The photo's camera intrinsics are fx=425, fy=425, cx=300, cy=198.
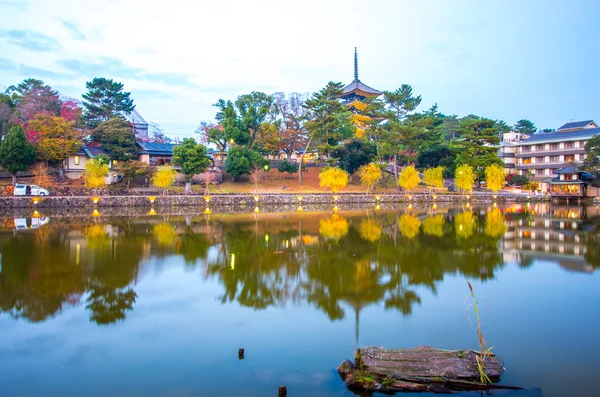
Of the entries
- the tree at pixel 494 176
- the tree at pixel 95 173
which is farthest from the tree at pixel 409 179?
the tree at pixel 95 173

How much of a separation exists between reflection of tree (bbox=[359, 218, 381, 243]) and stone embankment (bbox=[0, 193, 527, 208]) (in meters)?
14.6

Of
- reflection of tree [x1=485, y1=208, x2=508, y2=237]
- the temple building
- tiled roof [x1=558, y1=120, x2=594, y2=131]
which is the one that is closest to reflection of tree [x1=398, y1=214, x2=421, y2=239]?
reflection of tree [x1=485, y1=208, x2=508, y2=237]

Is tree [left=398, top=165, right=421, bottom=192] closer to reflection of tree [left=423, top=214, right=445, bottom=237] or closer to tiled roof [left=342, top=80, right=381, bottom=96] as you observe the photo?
reflection of tree [left=423, top=214, right=445, bottom=237]

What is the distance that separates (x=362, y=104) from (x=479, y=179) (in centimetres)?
1768

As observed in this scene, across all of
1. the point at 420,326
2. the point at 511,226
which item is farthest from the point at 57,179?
the point at 420,326

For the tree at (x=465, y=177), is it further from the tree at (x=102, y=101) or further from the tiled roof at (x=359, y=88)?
the tree at (x=102, y=101)

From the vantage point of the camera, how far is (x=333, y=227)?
69.5ft

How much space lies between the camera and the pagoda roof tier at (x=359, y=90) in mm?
58044

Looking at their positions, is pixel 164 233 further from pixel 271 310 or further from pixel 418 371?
pixel 418 371

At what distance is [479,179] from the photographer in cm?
4709

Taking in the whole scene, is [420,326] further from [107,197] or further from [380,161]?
[380,161]

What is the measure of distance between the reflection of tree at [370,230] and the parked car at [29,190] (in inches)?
1022

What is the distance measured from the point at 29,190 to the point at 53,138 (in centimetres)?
562

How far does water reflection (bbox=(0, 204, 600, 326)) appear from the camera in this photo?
30.1ft
